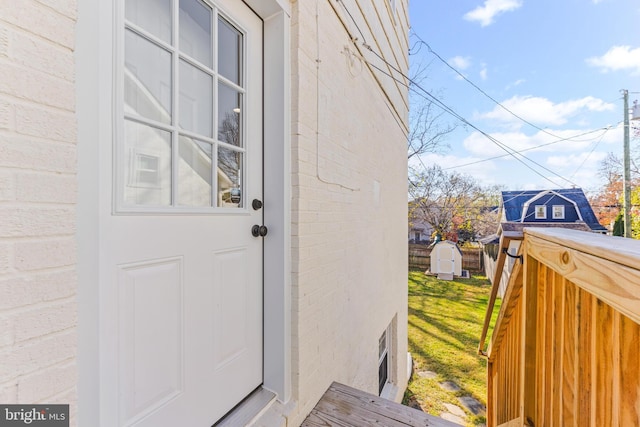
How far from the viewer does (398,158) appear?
4773 mm

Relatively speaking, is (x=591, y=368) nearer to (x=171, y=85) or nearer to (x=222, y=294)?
(x=222, y=294)

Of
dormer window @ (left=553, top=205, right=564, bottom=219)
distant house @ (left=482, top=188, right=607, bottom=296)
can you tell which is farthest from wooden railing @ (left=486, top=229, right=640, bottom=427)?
dormer window @ (left=553, top=205, right=564, bottom=219)

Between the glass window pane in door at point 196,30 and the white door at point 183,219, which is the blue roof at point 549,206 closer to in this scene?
the white door at point 183,219

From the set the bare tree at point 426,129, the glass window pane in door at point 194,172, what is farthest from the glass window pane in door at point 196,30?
the bare tree at point 426,129

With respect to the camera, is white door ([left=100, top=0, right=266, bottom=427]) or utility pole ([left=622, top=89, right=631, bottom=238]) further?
utility pole ([left=622, top=89, right=631, bottom=238])

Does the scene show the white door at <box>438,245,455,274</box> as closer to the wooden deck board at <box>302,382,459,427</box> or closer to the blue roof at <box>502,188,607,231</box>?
the blue roof at <box>502,188,607,231</box>

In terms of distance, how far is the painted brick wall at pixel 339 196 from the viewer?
5.42 feet

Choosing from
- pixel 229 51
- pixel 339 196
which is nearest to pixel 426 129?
pixel 339 196

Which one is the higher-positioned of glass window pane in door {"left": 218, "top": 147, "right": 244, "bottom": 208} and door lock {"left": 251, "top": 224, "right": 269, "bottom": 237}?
glass window pane in door {"left": 218, "top": 147, "right": 244, "bottom": 208}

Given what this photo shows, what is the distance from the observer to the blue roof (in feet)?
42.1

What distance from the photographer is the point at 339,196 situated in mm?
2250

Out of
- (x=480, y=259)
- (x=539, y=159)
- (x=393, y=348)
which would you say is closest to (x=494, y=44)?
(x=539, y=159)

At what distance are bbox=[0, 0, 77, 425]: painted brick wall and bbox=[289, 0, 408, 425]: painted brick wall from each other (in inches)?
40.5

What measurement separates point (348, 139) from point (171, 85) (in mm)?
1588
